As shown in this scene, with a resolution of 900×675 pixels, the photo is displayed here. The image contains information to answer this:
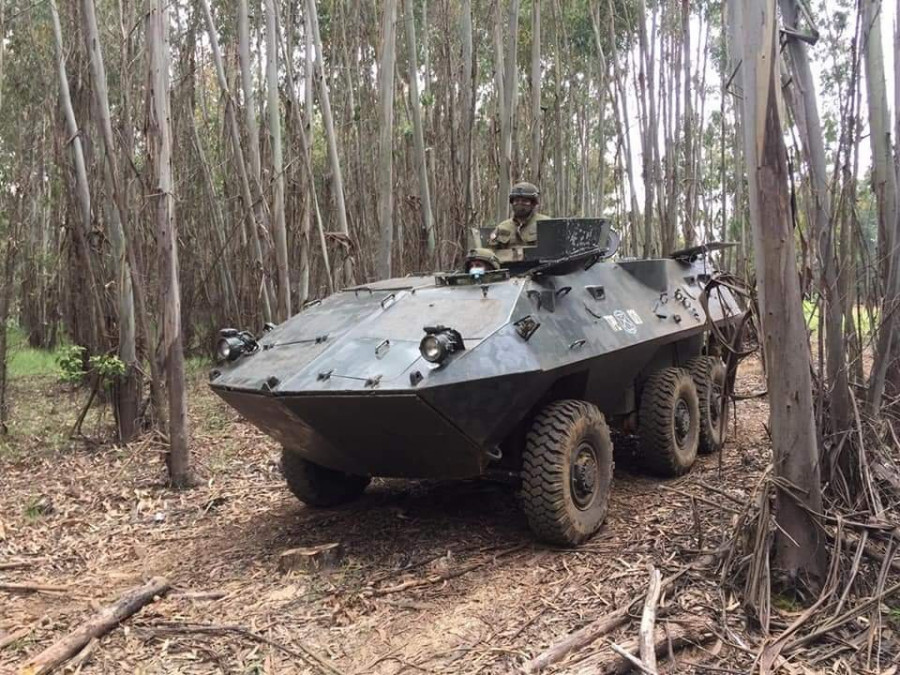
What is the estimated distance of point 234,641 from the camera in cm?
365

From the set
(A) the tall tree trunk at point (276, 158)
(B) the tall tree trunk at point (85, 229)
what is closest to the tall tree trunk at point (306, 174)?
(A) the tall tree trunk at point (276, 158)

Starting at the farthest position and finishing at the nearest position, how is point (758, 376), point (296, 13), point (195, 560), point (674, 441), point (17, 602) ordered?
point (296, 13)
point (758, 376)
point (674, 441)
point (195, 560)
point (17, 602)

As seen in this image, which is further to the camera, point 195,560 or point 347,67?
point 347,67

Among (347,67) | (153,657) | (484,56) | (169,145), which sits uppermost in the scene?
(484,56)

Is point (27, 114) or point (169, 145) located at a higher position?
point (27, 114)

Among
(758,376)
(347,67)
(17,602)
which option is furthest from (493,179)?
(17,602)

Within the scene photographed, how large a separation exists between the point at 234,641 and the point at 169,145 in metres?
3.99

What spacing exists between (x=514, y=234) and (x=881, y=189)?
8.85 ft

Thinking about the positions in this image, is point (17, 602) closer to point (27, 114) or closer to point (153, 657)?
point (153, 657)

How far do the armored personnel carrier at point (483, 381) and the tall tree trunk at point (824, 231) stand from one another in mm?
525

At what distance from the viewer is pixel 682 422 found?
6301 mm

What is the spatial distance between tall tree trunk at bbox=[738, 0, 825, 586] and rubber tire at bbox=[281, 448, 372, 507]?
9.70 ft

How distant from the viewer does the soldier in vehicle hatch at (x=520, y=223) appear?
21.4 ft

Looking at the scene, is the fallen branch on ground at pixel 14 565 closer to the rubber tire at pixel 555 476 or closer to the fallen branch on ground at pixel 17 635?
the fallen branch on ground at pixel 17 635
